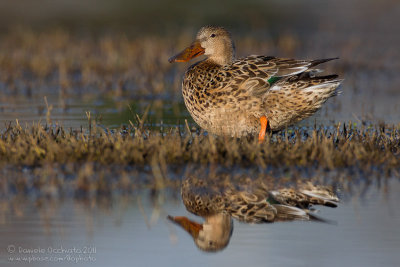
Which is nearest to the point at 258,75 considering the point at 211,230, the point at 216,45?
the point at 216,45

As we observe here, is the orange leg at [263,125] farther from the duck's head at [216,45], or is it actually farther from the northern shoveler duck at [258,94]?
the duck's head at [216,45]

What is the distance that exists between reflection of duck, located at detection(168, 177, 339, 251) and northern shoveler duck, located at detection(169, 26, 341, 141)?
4.65 feet

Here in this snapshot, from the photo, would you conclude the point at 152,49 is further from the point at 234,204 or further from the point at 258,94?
the point at 234,204

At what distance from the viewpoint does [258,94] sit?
7207 mm

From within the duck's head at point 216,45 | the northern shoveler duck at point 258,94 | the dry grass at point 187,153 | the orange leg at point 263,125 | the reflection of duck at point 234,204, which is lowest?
the reflection of duck at point 234,204

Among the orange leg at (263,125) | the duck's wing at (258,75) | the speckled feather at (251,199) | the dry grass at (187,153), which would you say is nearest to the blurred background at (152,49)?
the duck's wing at (258,75)

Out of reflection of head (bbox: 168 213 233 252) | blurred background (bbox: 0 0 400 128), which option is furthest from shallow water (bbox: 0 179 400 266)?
blurred background (bbox: 0 0 400 128)

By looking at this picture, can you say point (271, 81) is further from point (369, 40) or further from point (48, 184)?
point (369, 40)

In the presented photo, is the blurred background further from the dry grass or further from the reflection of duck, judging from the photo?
the reflection of duck

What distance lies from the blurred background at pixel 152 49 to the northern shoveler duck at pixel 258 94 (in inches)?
38.9

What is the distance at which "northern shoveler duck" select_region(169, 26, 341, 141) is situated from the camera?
7.14 meters

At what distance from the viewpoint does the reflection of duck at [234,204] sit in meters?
4.93

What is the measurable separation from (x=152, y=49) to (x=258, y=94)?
7393 mm

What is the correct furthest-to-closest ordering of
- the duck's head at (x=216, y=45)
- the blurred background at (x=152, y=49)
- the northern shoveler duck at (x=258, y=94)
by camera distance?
the blurred background at (x=152, y=49)
the duck's head at (x=216, y=45)
the northern shoveler duck at (x=258, y=94)
